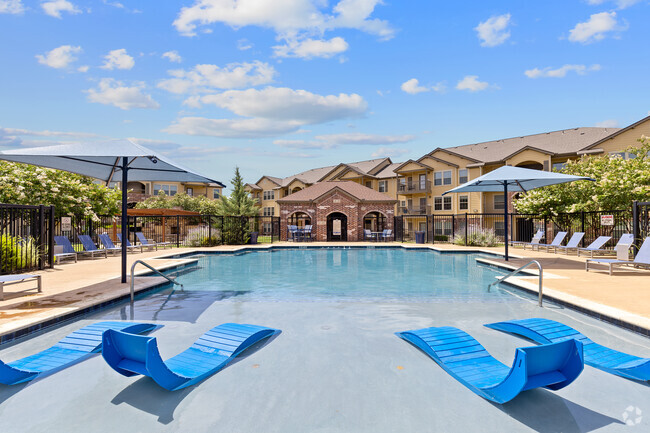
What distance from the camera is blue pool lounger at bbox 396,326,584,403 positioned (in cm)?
312

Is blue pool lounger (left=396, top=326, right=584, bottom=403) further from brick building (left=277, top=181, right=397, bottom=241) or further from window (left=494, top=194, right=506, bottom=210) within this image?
window (left=494, top=194, right=506, bottom=210)

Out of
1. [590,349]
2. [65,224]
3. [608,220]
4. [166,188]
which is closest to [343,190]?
[608,220]

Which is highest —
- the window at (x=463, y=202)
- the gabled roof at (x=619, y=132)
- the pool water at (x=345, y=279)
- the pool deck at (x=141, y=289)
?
the gabled roof at (x=619, y=132)

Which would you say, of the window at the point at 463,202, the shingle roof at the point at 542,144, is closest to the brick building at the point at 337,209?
the window at the point at 463,202

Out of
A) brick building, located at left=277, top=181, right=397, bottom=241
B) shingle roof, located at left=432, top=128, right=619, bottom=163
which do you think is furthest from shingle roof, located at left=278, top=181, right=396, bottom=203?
shingle roof, located at left=432, top=128, right=619, bottom=163

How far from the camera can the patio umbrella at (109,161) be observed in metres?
7.11

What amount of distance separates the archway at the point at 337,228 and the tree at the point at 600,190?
45.5 ft

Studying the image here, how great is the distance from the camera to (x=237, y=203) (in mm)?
43188

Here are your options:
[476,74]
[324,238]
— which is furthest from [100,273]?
[324,238]

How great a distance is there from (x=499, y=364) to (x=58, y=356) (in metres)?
5.38

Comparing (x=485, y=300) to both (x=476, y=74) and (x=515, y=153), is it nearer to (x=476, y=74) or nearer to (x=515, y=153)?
(x=476, y=74)

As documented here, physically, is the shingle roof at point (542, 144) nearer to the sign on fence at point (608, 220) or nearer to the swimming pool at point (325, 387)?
the sign on fence at point (608, 220)

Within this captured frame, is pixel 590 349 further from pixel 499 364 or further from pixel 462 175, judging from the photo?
pixel 462 175

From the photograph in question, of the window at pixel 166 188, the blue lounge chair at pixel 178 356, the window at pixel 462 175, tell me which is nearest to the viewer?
the blue lounge chair at pixel 178 356
